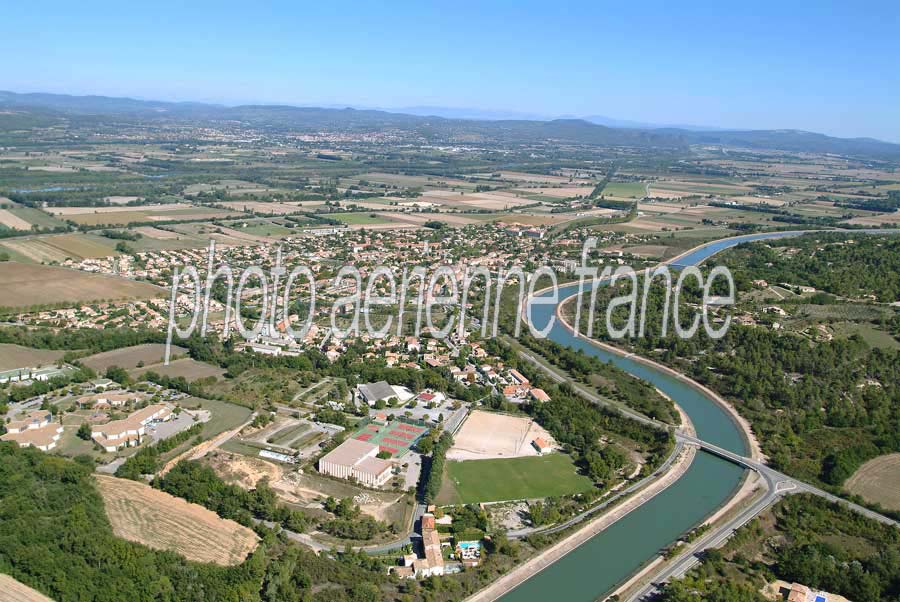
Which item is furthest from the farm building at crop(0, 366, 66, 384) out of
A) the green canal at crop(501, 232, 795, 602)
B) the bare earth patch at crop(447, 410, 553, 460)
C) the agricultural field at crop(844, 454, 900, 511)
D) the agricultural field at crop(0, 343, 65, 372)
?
the agricultural field at crop(844, 454, 900, 511)

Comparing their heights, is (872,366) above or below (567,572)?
above

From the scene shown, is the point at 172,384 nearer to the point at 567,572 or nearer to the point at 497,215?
the point at 567,572

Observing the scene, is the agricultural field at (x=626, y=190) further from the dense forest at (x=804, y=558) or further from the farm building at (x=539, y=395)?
the dense forest at (x=804, y=558)

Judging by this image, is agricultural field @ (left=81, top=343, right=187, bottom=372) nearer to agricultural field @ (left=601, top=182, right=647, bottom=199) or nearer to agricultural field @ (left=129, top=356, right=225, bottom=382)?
agricultural field @ (left=129, top=356, right=225, bottom=382)

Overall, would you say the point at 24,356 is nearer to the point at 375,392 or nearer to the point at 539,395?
the point at 375,392

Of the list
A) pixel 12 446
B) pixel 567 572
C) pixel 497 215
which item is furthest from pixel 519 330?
pixel 497 215

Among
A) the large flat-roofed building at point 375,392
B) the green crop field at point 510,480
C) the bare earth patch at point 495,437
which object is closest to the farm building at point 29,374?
the large flat-roofed building at point 375,392

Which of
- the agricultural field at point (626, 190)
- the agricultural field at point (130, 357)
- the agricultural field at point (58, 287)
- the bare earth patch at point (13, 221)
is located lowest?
the agricultural field at point (130, 357)
